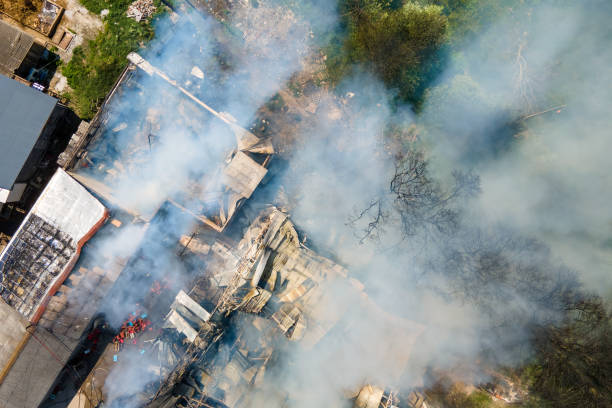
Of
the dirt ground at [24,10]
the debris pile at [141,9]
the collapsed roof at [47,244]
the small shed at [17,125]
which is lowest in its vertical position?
the collapsed roof at [47,244]

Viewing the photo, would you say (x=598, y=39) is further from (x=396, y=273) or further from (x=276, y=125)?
(x=276, y=125)

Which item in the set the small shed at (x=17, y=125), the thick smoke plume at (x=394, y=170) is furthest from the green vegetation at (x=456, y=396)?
the small shed at (x=17, y=125)

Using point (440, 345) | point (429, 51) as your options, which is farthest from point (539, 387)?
point (429, 51)

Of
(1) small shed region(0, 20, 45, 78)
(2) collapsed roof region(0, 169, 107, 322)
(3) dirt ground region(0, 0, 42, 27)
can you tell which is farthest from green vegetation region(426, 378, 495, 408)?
(3) dirt ground region(0, 0, 42, 27)

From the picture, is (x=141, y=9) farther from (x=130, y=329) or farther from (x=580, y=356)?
(x=580, y=356)

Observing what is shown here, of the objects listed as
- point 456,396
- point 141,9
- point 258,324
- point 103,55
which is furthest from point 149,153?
point 456,396

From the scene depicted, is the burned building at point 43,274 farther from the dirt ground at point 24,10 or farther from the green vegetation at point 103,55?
the dirt ground at point 24,10
